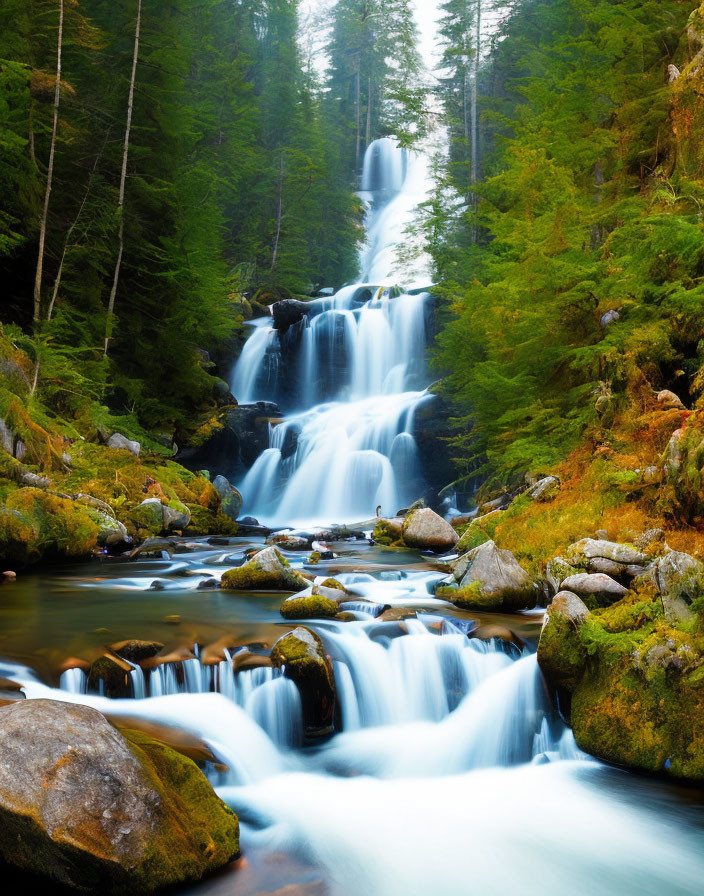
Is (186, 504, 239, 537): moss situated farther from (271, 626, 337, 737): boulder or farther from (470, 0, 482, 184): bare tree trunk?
(470, 0, 482, 184): bare tree trunk

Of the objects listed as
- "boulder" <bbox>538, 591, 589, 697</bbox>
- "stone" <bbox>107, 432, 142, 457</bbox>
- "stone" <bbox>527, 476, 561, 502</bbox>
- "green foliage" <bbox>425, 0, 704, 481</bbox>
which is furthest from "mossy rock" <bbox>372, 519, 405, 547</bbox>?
"boulder" <bbox>538, 591, 589, 697</bbox>

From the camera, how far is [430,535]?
11.0 meters

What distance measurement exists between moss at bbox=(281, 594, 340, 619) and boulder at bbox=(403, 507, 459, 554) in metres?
4.96

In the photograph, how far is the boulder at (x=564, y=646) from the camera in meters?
4.64

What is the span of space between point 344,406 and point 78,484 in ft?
34.8

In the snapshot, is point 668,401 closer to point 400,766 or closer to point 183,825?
point 400,766

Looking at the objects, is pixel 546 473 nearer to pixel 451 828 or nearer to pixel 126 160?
pixel 451 828

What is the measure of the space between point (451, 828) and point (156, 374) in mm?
15541

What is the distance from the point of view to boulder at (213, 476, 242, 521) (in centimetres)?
1462

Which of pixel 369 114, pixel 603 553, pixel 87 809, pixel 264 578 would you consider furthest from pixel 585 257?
pixel 369 114

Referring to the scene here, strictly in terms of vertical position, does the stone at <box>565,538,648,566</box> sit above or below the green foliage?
below

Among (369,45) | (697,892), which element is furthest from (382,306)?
(369,45)

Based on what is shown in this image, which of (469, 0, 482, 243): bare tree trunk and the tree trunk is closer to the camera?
(469, 0, 482, 243): bare tree trunk

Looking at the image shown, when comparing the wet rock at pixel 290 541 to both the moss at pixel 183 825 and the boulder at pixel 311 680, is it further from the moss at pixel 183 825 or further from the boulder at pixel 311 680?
the moss at pixel 183 825
